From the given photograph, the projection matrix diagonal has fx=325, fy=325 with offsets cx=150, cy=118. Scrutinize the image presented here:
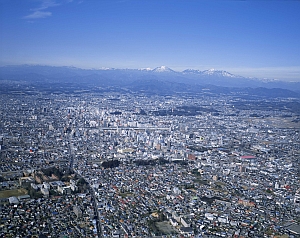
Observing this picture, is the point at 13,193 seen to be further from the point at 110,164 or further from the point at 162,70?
the point at 162,70

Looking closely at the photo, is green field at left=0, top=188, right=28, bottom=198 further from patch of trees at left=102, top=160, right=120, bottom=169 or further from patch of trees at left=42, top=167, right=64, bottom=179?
patch of trees at left=102, top=160, right=120, bottom=169

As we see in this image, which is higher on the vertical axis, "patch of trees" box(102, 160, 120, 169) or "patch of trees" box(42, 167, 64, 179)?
"patch of trees" box(42, 167, 64, 179)

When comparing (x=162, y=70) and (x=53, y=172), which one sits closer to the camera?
(x=53, y=172)

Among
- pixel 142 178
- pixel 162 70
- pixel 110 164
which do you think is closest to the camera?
pixel 142 178

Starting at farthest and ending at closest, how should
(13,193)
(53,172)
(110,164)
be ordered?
1. (110,164)
2. (53,172)
3. (13,193)

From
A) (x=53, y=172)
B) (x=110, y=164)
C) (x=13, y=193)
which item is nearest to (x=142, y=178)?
(x=110, y=164)

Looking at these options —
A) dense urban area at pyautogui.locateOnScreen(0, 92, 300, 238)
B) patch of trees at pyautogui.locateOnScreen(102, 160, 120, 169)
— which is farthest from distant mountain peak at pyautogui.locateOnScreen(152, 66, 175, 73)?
patch of trees at pyautogui.locateOnScreen(102, 160, 120, 169)

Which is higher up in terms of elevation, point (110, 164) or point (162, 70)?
point (162, 70)

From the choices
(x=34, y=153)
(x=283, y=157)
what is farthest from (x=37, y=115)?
(x=283, y=157)

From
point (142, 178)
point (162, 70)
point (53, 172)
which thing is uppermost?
point (162, 70)
